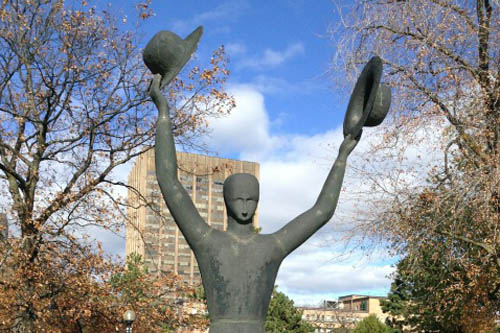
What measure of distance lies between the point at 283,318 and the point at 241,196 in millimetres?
28756

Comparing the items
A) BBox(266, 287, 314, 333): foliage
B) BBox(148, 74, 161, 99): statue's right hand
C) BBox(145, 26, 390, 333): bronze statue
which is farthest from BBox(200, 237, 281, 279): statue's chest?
BBox(266, 287, 314, 333): foliage

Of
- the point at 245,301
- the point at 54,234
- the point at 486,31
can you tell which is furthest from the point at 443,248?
the point at 245,301

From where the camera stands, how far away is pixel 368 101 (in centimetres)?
448

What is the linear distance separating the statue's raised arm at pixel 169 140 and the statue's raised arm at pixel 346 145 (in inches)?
23.7

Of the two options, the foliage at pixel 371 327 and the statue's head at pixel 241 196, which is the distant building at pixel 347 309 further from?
the statue's head at pixel 241 196

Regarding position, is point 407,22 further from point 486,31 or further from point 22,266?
point 22,266

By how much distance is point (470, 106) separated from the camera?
1293cm

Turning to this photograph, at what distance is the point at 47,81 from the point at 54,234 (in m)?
3.48

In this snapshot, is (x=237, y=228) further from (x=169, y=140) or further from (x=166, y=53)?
(x=166, y=53)

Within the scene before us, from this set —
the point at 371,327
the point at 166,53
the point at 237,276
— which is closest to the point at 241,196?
the point at 237,276

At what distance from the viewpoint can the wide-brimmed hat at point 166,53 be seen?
436 cm

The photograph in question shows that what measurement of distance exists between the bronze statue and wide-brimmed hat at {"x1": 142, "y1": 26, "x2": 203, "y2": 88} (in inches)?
0.9

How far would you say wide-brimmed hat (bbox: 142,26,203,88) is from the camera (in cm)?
436

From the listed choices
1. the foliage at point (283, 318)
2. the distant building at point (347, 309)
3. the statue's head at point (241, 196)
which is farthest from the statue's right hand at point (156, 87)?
the distant building at point (347, 309)
